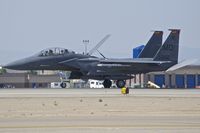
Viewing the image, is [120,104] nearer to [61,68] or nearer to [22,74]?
[61,68]

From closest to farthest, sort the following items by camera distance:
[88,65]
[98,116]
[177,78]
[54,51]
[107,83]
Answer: [98,116] < [88,65] < [54,51] < [107,83] < [177,78]

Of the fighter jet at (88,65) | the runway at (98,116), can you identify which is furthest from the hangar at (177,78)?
the runway at (98,116)

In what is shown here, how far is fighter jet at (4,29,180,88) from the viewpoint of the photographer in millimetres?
54656

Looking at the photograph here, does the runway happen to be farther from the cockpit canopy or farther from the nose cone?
the nose cone

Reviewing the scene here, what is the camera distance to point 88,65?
54.5m

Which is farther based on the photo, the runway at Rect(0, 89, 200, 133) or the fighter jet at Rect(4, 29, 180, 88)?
the fighter jet at Rect(4, 29, 180, 88)

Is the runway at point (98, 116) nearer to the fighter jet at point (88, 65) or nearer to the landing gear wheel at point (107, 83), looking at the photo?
the fighter jet at point (88, 65)

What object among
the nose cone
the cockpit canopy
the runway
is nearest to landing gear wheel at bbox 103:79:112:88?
the cockpit canopy

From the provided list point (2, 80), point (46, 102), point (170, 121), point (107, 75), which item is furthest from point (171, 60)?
point (2, 80)

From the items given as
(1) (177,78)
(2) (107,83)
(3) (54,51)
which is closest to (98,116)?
(3) (54,51)

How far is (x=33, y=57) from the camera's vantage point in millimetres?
55469

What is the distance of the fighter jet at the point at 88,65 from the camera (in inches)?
2152

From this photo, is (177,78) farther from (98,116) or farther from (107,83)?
(98,116)

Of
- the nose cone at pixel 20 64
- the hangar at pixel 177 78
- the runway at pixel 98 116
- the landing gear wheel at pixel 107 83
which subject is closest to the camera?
the runway at pixel 98 116
